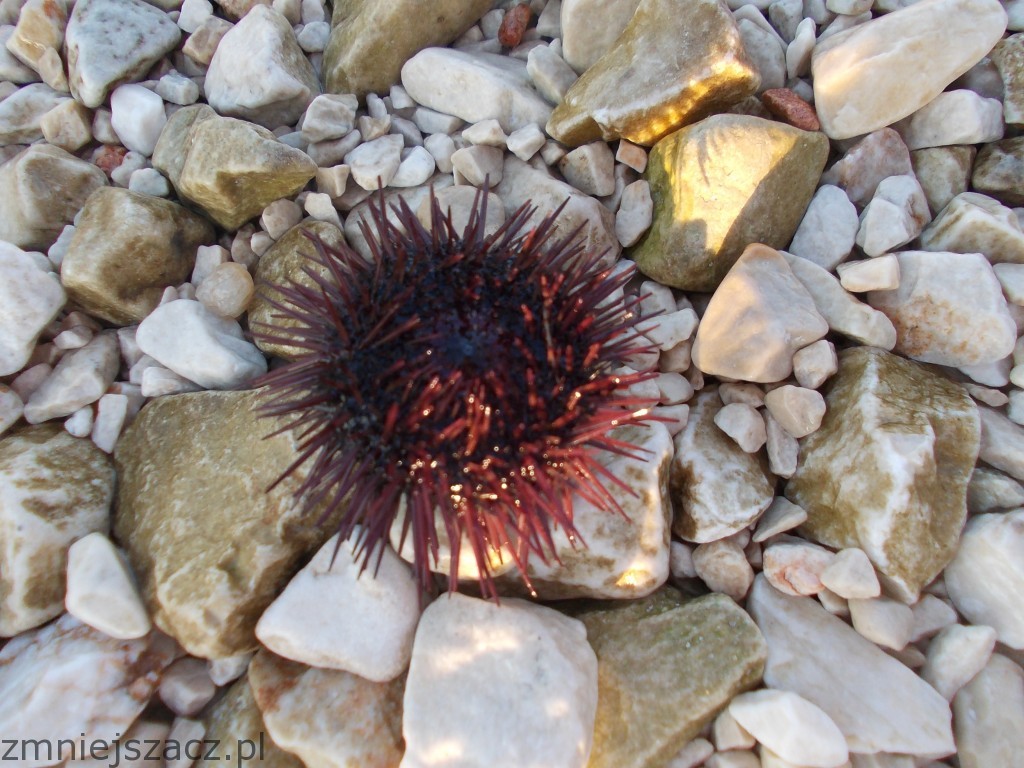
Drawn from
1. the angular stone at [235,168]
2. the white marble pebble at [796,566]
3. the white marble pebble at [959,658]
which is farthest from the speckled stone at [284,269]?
the white marble pebble at [959,658]

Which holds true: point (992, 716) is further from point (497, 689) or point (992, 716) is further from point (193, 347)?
point (193, 347)

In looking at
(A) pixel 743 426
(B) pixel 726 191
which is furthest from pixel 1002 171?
(A) pixel 743 426

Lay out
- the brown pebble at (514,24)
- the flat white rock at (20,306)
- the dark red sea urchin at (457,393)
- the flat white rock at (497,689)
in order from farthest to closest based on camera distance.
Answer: the brown pebble at (514,24)
the flat white rock at (20,306)
the flat white rock at (497,689)
the dark red sea urchin at (457,393)

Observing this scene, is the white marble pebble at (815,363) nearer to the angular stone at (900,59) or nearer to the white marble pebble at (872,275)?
the white marble pebble at (872,275)

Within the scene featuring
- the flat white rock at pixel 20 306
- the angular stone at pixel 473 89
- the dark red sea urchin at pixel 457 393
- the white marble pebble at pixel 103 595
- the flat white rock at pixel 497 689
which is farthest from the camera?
the angular stone at pixel 473 89

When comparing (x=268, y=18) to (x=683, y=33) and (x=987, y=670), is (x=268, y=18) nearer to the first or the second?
(x=683, y=33)

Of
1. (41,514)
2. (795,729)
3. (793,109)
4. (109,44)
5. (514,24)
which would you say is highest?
(109,44)

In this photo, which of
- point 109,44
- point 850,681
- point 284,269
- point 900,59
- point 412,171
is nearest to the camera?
point 850,681
